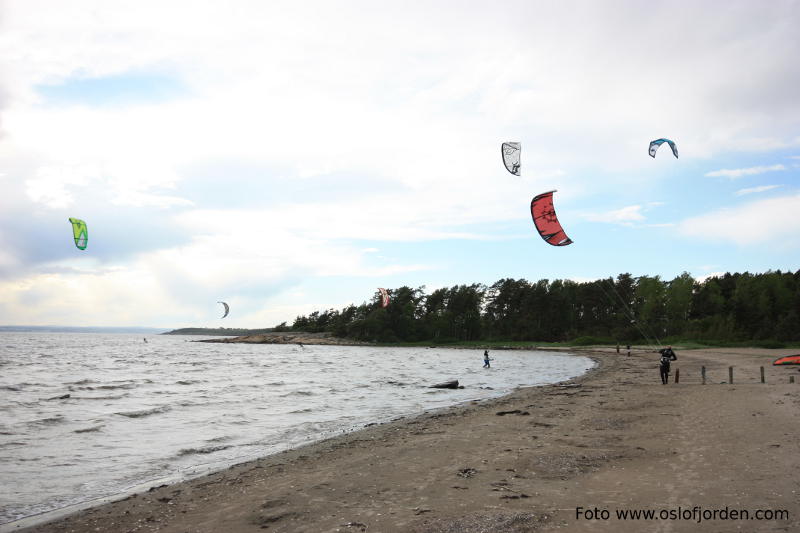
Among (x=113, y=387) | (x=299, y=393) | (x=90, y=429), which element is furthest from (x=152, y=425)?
(x=113, y=387)

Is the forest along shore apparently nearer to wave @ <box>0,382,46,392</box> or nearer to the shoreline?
the shoreline

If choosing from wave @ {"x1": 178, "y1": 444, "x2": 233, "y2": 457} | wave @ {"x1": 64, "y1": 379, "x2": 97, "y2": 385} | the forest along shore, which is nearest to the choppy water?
wave @ {"x1": 178, "y1": 444, "x2": 233, "y2": 457}

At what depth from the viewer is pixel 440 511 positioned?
23.9ft

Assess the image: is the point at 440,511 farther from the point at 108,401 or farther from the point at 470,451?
the point at 108,401

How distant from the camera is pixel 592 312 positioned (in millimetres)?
115625

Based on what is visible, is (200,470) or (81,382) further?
(81,382)

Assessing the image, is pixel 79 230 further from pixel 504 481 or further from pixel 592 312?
pixel 592 312

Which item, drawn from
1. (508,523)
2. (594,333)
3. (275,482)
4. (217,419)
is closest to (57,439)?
(217,419)

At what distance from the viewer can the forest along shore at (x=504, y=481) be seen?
6.92 metres

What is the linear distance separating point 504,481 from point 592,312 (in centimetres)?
11496

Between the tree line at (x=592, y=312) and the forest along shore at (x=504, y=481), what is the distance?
1858 inches

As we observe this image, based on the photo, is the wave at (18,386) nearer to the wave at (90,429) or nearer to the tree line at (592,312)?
the wave at (90,429)

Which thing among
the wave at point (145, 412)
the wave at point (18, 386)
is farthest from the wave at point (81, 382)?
the wave at point (145, 412)

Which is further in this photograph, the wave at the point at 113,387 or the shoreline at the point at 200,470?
the wave at the point at 113,387
